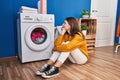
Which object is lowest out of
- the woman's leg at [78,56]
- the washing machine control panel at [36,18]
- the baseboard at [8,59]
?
the baseboard at [8,59]

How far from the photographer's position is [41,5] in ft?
7.75

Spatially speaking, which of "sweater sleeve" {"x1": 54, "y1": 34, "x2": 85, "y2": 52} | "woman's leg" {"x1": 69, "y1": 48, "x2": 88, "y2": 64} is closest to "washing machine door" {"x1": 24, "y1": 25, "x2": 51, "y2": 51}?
"sweater sleeve" {"x1": 54, "y1": 34, "x2": 85, "y2": 52}

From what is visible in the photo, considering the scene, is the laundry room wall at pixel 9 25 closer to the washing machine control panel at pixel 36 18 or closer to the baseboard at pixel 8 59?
the baseboard at pixel 8 59

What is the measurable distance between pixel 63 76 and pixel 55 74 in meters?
0.11

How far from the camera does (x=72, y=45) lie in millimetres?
1889

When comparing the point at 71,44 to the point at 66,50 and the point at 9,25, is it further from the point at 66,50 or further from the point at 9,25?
the point at 9,25

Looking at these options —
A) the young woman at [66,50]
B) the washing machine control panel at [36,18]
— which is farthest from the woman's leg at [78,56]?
the washing machine control panel at [36,18]

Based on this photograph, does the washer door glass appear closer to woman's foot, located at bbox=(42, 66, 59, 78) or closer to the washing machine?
the washing machine

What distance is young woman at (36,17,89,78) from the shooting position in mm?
1788

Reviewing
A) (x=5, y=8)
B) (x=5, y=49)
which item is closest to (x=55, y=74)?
(x=5, y=49)

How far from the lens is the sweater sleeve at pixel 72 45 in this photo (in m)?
1.86

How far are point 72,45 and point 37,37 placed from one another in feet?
2.28

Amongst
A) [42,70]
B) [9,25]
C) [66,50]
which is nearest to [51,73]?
[42,70]

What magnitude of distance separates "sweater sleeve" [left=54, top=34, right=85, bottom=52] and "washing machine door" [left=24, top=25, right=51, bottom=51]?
419 mm
